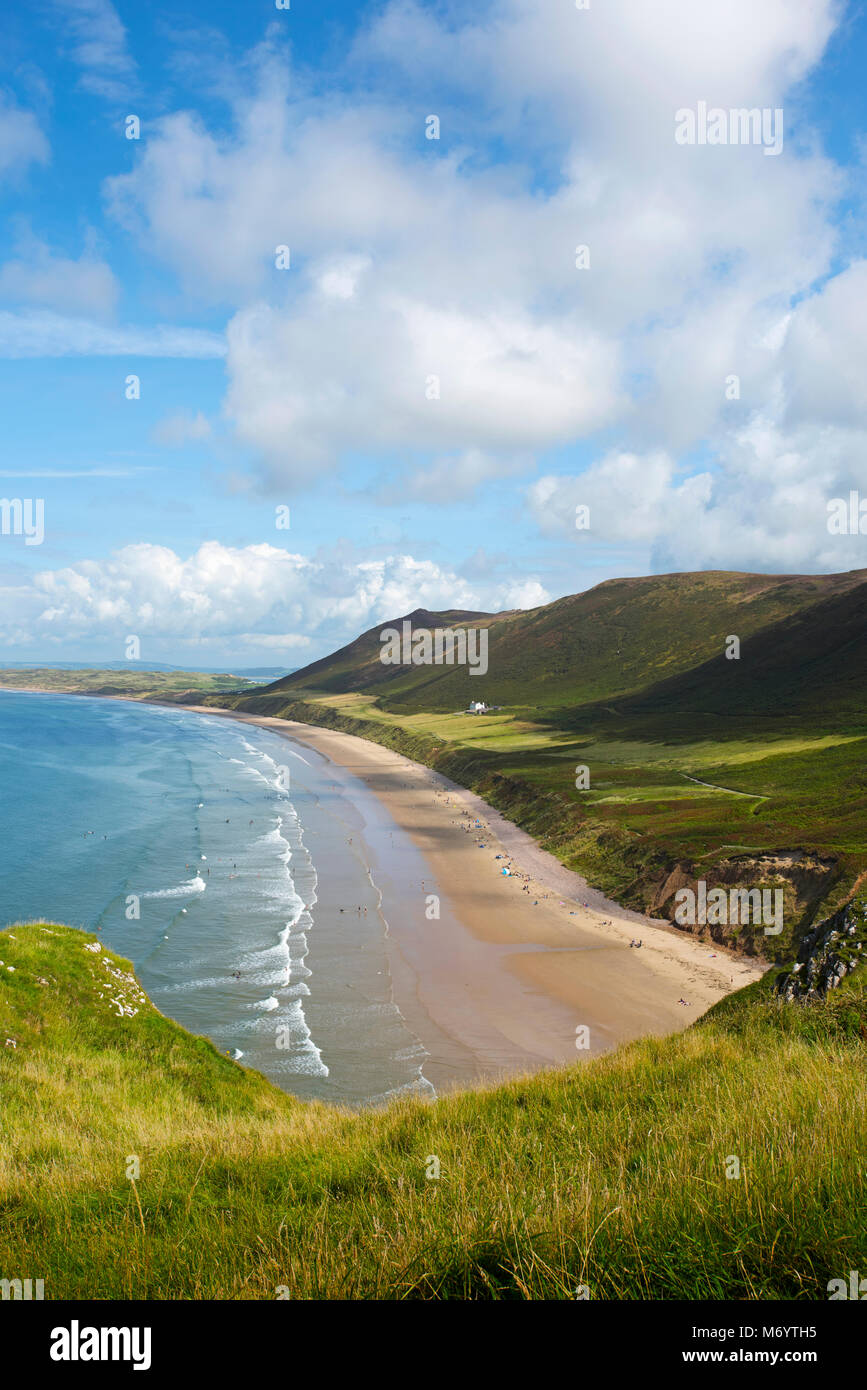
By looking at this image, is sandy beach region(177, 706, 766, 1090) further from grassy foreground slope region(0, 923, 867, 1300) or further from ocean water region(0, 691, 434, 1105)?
grassy foreground slope region(0, 923, 867, 1300)

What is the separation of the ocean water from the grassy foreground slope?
58.8ft

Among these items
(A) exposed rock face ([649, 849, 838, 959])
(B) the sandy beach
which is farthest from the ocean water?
(A) exposed rock face ([649, 849, 838, 959])

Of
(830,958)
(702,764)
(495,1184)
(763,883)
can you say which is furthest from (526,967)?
(702,764)

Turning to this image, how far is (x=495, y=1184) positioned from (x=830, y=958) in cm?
1269

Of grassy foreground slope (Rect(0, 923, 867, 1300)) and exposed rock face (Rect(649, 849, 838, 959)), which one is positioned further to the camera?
exposed rock face (Rect(649, 849, 838, 959))

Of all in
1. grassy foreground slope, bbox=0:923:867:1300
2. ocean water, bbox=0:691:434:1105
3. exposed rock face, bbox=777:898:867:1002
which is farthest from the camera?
ocean water, bbox=0:691:434:1105

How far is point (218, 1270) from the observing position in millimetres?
5707

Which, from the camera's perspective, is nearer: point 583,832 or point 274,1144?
point 274,1144

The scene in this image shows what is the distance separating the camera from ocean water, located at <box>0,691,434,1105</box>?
1240 inches

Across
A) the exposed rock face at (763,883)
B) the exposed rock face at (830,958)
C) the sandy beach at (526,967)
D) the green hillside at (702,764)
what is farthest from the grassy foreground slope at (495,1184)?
the exposed rock face at (763,883)

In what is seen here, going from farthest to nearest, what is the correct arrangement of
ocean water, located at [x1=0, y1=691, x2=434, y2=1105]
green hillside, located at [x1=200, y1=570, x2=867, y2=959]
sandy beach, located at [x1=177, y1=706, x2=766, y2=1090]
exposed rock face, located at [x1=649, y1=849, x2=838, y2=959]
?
1. green hillside, located at [x1=200, y1=570, x2=867, y2=959]
2. exposed rock face, located at [x1=649, y1=849, x2=838, y2=959]
3. sandy beach, located at [x1=177, y1=706, x2=766, y2=1090]
4. ocean water, located at [x1=0, y1=691, x2=434, y2=1105]
